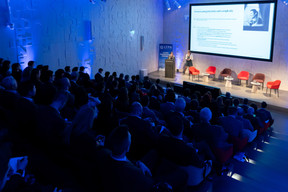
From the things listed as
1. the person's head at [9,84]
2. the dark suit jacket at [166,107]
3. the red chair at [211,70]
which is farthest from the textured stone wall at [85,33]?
the dark suit jacket at [166,107]

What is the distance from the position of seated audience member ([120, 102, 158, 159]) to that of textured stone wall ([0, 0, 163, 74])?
18.6 ft

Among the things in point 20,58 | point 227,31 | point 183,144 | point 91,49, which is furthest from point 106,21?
point 183,144

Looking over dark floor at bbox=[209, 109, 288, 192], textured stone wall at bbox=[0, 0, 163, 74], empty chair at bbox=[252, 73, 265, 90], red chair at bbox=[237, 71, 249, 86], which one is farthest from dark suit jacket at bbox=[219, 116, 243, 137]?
textured stone wall at bbox=[0, 0, 163, 74]

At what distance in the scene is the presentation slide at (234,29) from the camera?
31.6 feet

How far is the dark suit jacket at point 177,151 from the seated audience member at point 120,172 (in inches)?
33.9

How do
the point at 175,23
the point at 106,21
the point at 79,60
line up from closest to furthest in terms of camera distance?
→ the point at 79,60 < the point at 106,21 < the point at 175,23

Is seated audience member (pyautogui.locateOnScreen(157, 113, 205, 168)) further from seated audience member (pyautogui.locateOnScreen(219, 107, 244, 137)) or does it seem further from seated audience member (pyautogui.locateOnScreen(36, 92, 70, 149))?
seated audience member (pyautogui.locateOnScreen(219, 107, 244, 137))

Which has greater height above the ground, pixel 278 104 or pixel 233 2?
pixel 233 2

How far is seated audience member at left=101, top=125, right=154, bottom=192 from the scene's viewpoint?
88.4 inches

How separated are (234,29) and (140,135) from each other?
8.51 metres

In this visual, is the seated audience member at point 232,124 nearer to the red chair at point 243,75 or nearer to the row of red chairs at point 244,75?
the row of red chairs at point 244,75

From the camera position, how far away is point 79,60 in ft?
31.3

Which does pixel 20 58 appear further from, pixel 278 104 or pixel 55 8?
pixel 278 104

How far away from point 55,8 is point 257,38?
732 centimetres
